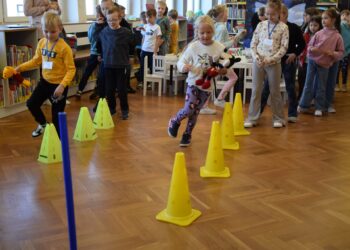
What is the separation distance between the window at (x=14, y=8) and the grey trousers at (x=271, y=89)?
4046mm

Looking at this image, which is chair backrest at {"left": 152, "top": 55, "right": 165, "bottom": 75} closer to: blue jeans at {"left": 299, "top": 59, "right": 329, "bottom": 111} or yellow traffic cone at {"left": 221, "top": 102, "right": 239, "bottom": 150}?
blue jeans at {"left": 299, "top": 59, "right": 329, "bottom": 111}

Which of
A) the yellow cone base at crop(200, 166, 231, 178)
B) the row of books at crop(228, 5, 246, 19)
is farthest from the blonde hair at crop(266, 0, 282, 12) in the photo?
the row of books at crop(228, 5, 246, 19)

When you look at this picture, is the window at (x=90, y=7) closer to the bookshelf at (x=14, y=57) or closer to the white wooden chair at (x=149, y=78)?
the white wooden chair at (x=149, y=78)

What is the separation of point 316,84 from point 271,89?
4.12 feet

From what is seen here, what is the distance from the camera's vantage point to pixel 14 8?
7035 mm

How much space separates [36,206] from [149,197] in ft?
2.52

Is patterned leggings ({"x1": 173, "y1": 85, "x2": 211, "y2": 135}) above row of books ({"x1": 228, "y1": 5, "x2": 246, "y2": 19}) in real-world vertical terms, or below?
below

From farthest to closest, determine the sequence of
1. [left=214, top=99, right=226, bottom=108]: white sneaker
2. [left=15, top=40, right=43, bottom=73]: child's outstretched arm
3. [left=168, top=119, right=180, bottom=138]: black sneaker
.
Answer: [left=214, top=99, right=226, bottom=108]: white sneaker < [left=168, top=119, right=180, bottom=138]: black sneaker < [left=15, top=40, right=43, bottom=73]: child's outstretched arm

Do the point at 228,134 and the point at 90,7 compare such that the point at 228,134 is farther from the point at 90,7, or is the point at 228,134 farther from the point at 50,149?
the point at 90,7

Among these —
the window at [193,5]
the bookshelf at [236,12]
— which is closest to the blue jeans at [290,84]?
the bookshelf at [236,12]

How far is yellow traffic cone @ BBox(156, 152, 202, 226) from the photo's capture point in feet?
9.35

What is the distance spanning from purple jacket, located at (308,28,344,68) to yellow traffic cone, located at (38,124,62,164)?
11.0ft

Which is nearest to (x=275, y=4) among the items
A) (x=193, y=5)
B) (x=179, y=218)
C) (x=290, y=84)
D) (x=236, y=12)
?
(x=290, y=84)

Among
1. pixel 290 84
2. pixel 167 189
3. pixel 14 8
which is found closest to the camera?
pixel 167 189
